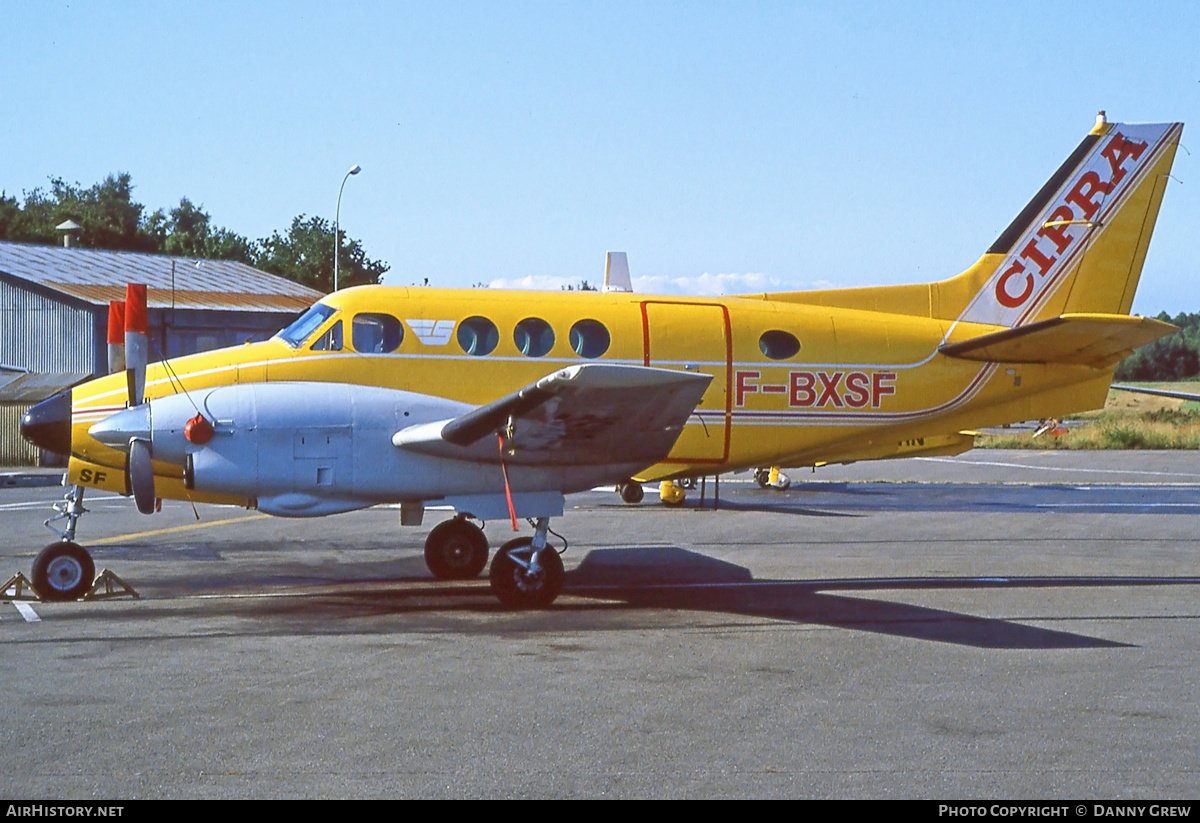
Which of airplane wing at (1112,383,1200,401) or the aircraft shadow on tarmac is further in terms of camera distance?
airplane wing at (1112,383,1200,401)

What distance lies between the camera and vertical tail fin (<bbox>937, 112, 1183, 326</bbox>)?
50.8ft

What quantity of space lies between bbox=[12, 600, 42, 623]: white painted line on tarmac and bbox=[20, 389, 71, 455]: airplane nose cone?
156 cm

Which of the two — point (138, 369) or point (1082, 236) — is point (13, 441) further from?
point (1082, 236)

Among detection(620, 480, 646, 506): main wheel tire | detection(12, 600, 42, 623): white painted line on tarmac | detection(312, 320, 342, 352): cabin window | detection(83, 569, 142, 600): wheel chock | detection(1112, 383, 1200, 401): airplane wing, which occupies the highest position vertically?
detection(312, 320, 342, 352): cabin window

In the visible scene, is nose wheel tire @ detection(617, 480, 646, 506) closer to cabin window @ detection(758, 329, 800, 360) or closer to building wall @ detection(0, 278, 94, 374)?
cabin window @ detection(758, 329, 800, 360)

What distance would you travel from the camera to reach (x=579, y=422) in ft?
38.0

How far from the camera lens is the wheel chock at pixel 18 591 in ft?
39.3

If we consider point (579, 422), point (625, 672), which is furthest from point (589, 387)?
point (625, 672)

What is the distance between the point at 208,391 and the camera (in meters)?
12.3

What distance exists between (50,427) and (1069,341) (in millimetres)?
11413

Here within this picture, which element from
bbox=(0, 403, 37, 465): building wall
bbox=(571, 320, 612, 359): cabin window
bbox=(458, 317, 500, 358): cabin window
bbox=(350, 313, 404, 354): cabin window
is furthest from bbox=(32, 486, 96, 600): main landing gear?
bbox=(0, 403, 37, 465): building wall

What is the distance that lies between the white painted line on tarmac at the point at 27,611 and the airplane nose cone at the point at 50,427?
1559 mm

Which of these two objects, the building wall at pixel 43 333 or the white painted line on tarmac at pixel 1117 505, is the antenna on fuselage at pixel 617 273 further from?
the building wall at pixel 43 333
